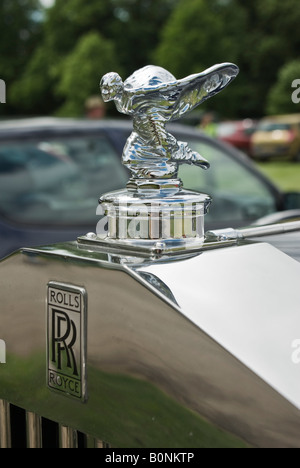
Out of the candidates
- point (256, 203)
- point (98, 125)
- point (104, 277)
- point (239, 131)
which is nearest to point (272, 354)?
point (104, 277)

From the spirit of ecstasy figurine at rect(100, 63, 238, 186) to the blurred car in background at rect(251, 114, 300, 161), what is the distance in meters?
23.1

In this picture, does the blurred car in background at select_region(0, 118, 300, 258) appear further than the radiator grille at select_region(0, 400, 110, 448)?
Yes

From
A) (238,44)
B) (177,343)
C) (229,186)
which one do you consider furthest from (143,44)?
(177,343)

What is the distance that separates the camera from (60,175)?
4.36 meters

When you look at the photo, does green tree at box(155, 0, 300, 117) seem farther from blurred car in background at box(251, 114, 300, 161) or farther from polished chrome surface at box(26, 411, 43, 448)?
polished chrome surface at box(26, 411, 43, 448)

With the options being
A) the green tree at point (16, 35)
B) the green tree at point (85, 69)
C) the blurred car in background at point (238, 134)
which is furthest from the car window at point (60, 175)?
the green tree at point (16, 35)

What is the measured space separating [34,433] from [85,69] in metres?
42.4

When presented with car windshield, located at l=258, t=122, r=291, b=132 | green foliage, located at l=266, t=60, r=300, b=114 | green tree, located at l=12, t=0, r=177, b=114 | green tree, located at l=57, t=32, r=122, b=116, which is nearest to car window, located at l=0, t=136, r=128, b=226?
car windshield, located at l=258, t=122, r=291, b=132

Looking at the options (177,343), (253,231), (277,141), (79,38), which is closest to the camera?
(177,343)

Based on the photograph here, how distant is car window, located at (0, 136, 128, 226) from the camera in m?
4.01

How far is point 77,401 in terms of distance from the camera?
0.90 metres

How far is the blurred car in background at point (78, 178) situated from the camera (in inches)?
153

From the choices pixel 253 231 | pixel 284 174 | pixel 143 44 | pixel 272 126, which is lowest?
pixel 253 231

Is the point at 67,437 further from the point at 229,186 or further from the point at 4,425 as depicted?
the point at 229,186
